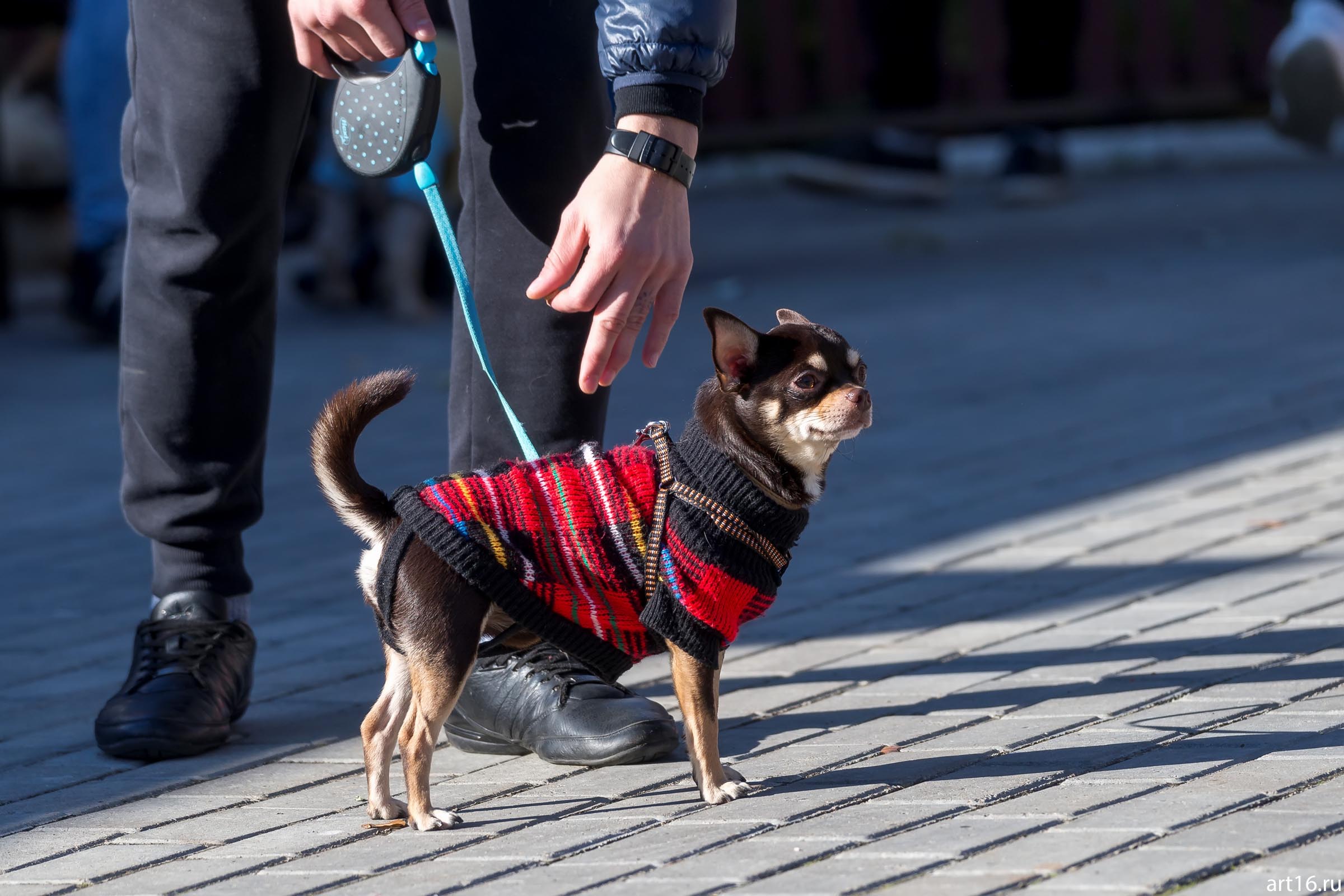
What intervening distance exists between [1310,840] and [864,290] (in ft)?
22.8

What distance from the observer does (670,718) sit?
3010 mm

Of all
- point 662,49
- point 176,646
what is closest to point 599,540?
point 662,49

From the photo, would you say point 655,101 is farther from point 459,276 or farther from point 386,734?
point 386,734

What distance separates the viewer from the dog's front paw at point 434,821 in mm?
2609

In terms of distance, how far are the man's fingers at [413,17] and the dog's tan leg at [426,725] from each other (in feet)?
3.41

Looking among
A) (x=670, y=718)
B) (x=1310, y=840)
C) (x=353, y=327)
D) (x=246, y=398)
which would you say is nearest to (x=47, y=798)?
(x=246, y=398)

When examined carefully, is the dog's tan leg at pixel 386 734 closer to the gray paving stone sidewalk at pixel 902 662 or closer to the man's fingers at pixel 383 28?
the gray paving stone sidewalk at pixel 902 662

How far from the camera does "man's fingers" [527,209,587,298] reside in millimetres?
2611

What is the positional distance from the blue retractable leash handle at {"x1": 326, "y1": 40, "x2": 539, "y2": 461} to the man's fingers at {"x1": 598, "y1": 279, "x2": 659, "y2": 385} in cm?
24

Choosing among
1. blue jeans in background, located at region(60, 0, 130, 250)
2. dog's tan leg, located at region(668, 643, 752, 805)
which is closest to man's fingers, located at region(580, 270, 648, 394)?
dog's tan leg, located at region(668, 643, 752, 805)

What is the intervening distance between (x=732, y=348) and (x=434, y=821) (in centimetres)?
86

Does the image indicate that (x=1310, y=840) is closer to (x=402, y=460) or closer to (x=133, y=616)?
(x=133, y=616)

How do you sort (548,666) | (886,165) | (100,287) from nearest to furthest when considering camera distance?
(548,666), (100,287), (886,165)

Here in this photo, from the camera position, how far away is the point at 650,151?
260 cm
